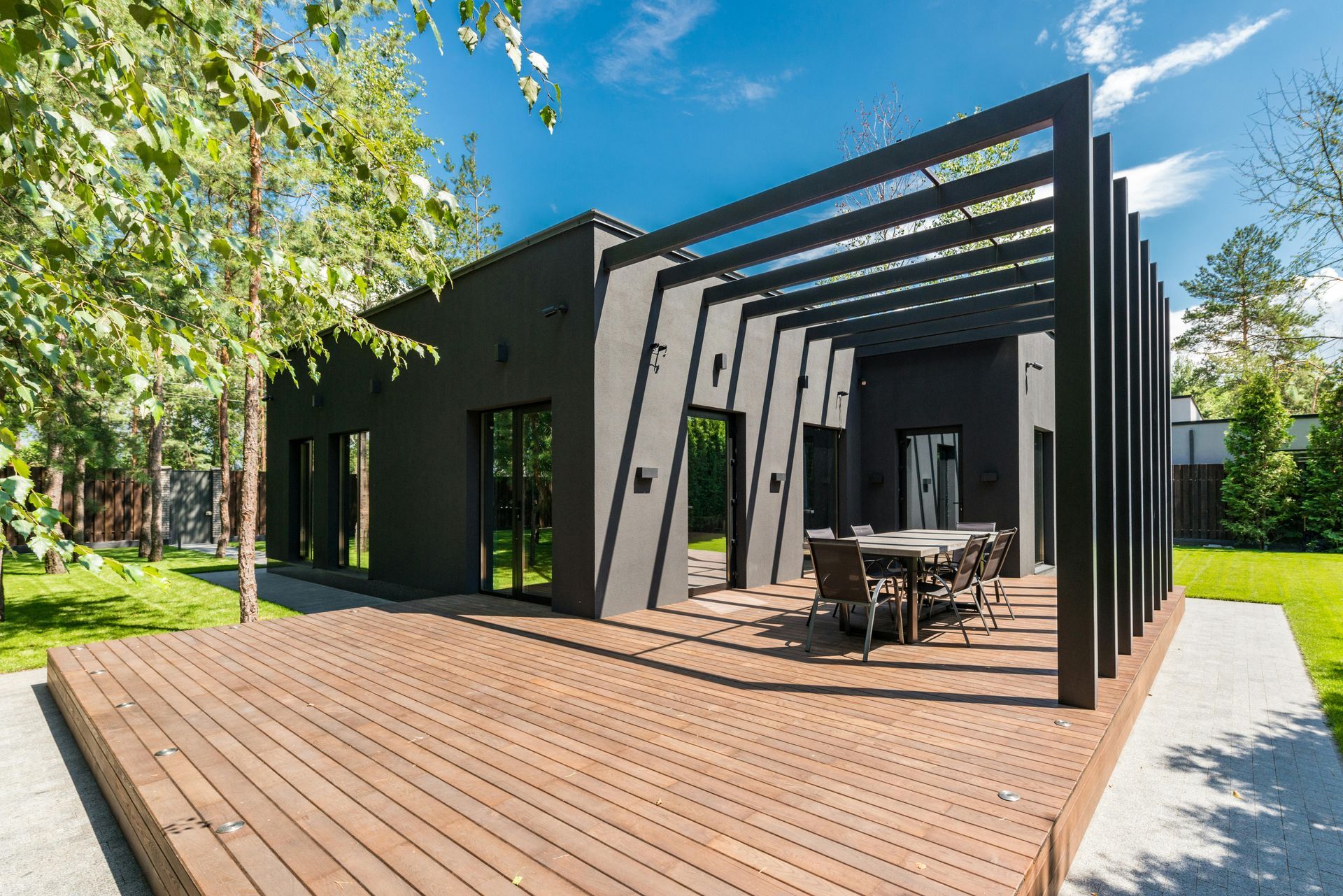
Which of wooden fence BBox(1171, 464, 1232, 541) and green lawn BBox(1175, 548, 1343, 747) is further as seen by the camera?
wooden fence BBox(1171, 464, 1232, 541)

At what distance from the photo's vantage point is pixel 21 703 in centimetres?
479

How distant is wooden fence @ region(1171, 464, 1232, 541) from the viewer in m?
15.2

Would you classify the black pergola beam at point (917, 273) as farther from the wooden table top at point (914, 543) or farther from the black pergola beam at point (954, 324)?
the wooden table top at point (914, 543)

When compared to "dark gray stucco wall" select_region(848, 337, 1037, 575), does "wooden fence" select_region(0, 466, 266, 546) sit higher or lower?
lower

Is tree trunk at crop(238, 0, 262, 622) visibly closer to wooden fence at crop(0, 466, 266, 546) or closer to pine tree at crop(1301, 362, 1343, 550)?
wooden fence at crop(0, 466, 266, 546)

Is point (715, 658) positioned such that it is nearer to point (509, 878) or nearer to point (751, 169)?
point (509, 878)

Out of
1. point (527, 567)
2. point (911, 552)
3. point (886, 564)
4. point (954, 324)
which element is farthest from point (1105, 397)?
point (527, 567)

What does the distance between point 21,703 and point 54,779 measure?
1848 mm

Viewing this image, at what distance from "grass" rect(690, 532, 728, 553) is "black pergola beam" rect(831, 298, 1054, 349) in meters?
3.35

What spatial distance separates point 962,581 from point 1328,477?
14681 millimetres

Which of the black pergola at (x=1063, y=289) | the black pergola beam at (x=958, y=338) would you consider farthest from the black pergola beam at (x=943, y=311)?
the black pergola beam at (x=958, y=338)

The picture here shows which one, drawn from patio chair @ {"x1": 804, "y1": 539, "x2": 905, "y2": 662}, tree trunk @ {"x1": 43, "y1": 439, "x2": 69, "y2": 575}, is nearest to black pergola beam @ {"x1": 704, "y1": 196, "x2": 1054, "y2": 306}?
patio chair @ {"x1": 804, "y1": 539, "x2": 905, "y2": 662}

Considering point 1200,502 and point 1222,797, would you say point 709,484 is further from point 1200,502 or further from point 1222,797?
point 1200,502

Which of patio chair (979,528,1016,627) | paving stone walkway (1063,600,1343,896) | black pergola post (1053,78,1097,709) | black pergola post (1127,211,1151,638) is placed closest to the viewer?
paving stone walkway (1063,600,1343,896)
